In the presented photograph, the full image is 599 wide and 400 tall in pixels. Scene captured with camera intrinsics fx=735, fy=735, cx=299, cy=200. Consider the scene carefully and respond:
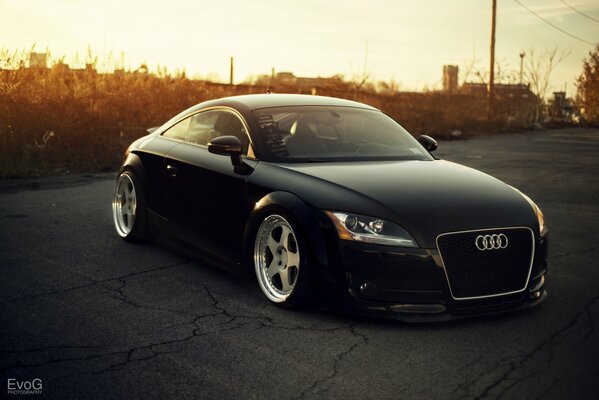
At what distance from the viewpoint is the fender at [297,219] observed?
15.6 feet

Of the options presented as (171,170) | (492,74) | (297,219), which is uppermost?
(492,74)

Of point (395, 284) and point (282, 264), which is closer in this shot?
point (395, 284)

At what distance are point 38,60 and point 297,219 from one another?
11573 millimetres

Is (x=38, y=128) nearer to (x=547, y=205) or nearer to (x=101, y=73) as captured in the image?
(x=101, y=73)

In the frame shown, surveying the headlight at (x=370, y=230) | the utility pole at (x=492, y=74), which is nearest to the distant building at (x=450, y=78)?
the utility pole at (x=492, y=74)

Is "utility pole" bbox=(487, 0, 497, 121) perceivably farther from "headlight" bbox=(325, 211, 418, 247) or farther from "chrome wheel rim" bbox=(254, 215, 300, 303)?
"headlight" bbox=(325, 211, 418, 247)

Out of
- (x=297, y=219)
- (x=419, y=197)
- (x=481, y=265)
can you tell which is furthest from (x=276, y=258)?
(x=481, y=265)

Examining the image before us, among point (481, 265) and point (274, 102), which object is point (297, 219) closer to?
point (481, 265)

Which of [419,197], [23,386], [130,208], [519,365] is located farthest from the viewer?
[130,208]

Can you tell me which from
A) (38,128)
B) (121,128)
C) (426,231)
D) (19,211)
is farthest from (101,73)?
(426,231)

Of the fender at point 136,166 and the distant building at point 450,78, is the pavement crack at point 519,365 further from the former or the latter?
the distant building at point 450,78

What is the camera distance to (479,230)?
4.67 m

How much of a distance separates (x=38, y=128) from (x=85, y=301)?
971 cm

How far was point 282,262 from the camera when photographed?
16.9 feet
